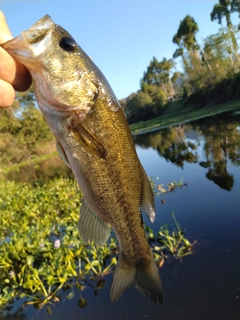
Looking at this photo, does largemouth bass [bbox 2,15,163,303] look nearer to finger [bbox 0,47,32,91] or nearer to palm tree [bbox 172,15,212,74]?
finger [bbox 0,47,32,91]

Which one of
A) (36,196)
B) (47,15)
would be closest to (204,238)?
(47,15)

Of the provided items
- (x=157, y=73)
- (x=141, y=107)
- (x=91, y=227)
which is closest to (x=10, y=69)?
(x=91, y=227)

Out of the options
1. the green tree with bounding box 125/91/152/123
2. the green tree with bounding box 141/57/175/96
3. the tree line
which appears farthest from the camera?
the green tree with bounding box 141/57/175/96

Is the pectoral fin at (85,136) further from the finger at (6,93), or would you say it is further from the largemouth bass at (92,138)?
the finger at (6,93)

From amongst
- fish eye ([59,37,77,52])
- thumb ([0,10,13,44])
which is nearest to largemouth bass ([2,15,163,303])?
fish eye ([59,37,77,52])

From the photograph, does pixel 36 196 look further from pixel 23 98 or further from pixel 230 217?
pixel 23 98

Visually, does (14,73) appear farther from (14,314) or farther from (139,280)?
(14,314)
